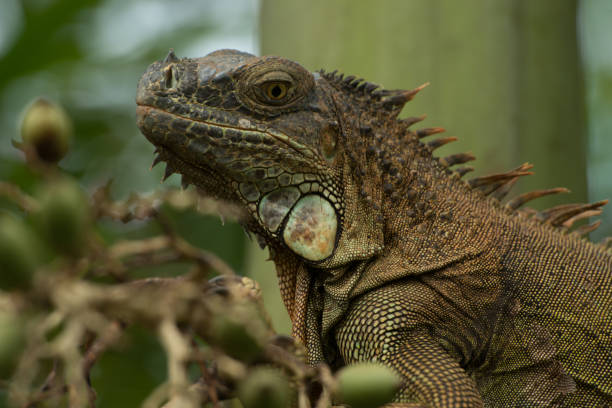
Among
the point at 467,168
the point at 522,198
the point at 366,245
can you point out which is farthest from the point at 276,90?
the point at 522,198

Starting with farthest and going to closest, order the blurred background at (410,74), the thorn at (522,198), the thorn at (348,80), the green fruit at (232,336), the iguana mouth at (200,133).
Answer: the blurred background at (410,74) → the thorn at (522,198) → the thorn at (348,80) → the iguana mouth at (200,133) → the green fruit at (232,336)

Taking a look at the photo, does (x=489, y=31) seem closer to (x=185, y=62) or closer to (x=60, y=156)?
(x=185, y=62)

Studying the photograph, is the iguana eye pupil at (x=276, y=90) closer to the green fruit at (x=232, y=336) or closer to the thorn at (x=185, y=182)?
the thorn at (x=185, y=182)

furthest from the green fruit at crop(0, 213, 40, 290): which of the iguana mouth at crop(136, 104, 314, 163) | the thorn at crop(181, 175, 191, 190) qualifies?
the thorn at crop(181, 175, 191, 190)

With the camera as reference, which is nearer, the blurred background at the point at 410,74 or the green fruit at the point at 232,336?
the green fruit at the point at 232,336

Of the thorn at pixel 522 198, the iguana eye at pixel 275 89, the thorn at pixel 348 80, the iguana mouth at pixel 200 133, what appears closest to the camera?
the iguana mouth at pixel 200 133

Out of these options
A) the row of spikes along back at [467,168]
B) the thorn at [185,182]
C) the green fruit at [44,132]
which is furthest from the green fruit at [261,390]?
the row of spikes along back at [467,168]

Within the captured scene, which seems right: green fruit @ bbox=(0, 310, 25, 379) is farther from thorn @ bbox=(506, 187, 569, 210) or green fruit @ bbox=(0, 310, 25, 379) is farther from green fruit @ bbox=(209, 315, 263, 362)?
thorn @ bbox=(506, 187, 569, 210)
